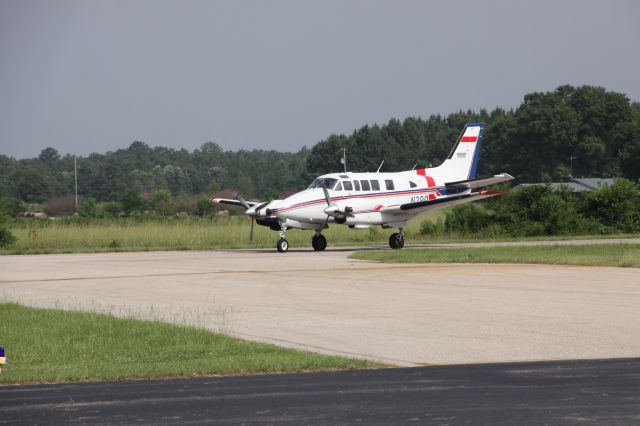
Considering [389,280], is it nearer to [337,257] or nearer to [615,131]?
[337,257]

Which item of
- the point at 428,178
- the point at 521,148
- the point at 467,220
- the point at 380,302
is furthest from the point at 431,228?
the point at 521,148

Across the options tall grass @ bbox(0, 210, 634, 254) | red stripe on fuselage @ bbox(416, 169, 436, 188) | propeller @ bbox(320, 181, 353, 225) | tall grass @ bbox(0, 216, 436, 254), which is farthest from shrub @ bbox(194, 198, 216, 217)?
propeller @ bbox(320, 181, 353, 225)

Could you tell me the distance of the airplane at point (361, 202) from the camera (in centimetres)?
4075

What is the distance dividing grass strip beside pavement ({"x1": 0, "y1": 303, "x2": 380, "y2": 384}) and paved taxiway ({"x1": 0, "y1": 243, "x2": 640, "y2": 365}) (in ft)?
2.88

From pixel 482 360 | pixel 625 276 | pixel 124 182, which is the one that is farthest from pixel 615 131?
pixel 482 360

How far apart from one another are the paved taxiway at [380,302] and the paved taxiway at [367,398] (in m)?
1.34

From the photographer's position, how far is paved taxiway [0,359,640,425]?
33.1 feet

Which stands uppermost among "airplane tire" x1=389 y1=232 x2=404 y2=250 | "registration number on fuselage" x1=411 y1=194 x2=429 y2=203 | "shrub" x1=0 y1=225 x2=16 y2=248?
"registration number on fuselage" x1=411 y1=194 x2=429 y2=203

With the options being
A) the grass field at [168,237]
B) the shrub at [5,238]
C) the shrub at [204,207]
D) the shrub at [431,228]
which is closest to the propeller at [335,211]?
the grass field at [168,237]

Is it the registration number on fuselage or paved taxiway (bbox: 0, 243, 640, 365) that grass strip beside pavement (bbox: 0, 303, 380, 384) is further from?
the registration number on fuselage

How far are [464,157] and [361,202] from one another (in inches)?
270

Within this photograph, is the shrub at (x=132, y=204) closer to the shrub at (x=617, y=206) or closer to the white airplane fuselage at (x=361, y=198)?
the shrub at (x=617, y=206)

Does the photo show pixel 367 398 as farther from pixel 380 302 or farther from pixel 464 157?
pixel 464 157

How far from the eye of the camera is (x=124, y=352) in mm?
15320
